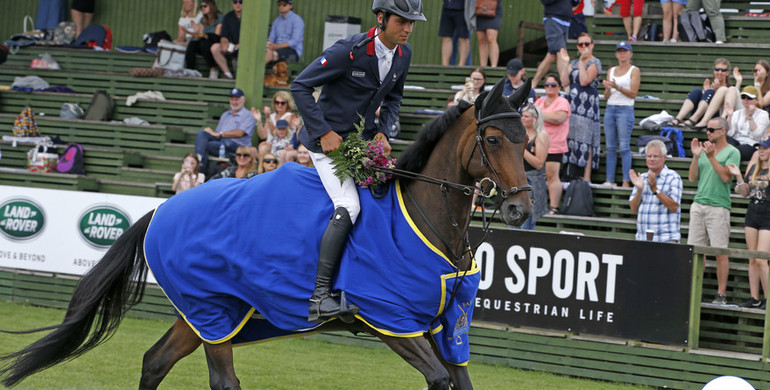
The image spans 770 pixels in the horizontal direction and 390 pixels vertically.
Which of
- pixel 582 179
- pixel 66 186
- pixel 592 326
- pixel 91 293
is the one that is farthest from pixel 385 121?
pixel 66 186

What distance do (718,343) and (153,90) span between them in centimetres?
1055

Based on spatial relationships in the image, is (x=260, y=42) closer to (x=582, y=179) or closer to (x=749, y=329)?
(x=582, y=179)

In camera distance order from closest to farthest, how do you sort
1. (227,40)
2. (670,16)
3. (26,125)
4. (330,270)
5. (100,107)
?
(330,270), (670,16), (26,125), (100,107), (227,40)

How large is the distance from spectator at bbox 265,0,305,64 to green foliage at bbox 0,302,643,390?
657 cm

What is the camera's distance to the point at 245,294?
539 cm

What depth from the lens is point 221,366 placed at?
5.50m

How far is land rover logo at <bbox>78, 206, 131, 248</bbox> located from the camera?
1073 centimetres

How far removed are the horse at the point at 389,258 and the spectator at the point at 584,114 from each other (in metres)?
6.06

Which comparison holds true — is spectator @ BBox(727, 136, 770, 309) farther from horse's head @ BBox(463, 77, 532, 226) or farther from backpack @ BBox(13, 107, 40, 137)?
backpack @ BBox(13, 107, 40, 137)

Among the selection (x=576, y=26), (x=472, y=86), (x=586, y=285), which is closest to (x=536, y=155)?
(x=586, y=285)

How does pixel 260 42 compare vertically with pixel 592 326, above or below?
above

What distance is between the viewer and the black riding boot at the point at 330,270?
16.3 feet

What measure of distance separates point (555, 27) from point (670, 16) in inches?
76.6

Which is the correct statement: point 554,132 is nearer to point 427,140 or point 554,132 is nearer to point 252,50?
point 252,50
